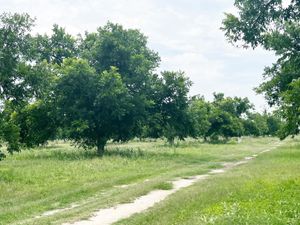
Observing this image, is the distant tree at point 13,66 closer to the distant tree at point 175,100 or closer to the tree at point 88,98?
the tree at point 88,98

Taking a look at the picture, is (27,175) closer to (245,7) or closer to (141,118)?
(245,7)

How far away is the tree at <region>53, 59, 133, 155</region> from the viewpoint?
44094 millimetres

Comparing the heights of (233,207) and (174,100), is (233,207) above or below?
below

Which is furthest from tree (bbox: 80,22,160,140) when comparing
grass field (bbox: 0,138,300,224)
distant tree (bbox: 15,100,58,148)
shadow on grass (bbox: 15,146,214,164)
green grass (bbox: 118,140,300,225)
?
green grass (bbox: 118,140,300,225)

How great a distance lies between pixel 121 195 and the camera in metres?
19.7

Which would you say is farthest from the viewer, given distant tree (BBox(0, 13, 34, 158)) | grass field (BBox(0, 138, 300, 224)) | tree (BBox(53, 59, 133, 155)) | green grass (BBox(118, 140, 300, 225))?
tree (BBox(53, 59, 133, 155))

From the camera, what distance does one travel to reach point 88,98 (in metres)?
46.3

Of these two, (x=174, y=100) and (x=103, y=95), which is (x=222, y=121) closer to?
(x=174, y=100)

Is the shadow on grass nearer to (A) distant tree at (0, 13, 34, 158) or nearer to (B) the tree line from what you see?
(B) the tree line

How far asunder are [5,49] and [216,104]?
9830cm

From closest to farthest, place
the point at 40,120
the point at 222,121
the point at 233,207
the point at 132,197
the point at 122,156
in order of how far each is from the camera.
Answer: the point at 233,207 < the point at 132,197 < the point at 122,156 < the point at 40,120 < the point at 222,121

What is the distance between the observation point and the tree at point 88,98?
4409 cm

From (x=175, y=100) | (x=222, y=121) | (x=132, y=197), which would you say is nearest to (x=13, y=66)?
(x=132, y=197)

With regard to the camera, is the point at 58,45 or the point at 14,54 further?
the point at 58,45
